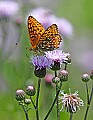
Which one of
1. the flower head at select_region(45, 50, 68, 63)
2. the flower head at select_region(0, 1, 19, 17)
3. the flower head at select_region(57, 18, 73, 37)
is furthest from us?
the flower head at select_region(57, 18, 73, 37)

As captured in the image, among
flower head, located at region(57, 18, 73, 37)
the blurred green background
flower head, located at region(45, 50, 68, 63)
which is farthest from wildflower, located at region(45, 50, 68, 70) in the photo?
flower head, located at region(57, 18, 73, 37)

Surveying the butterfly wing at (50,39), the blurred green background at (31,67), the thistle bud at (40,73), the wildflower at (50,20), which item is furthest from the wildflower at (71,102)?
the wildflower at (50,20)

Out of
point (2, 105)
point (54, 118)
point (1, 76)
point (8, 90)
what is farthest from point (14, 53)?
point (54, 118)

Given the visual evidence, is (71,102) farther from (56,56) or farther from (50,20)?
(50,20)

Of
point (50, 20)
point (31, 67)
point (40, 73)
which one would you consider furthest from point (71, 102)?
point (50, 20)

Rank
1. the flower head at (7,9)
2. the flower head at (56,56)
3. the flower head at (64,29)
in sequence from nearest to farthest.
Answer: the flower head at (56,56)
the flower head at (7,9)
the flower head at (64,29)

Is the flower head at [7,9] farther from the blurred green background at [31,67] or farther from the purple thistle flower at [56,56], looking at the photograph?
the purple thistle flower at [56,56]

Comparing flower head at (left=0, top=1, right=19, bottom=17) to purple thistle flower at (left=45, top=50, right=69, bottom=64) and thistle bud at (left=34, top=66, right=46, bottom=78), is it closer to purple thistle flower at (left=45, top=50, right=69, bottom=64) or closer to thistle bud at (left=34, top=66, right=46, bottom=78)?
purple thistle flower at (left=45, top=50, right=69, bottom=64)
